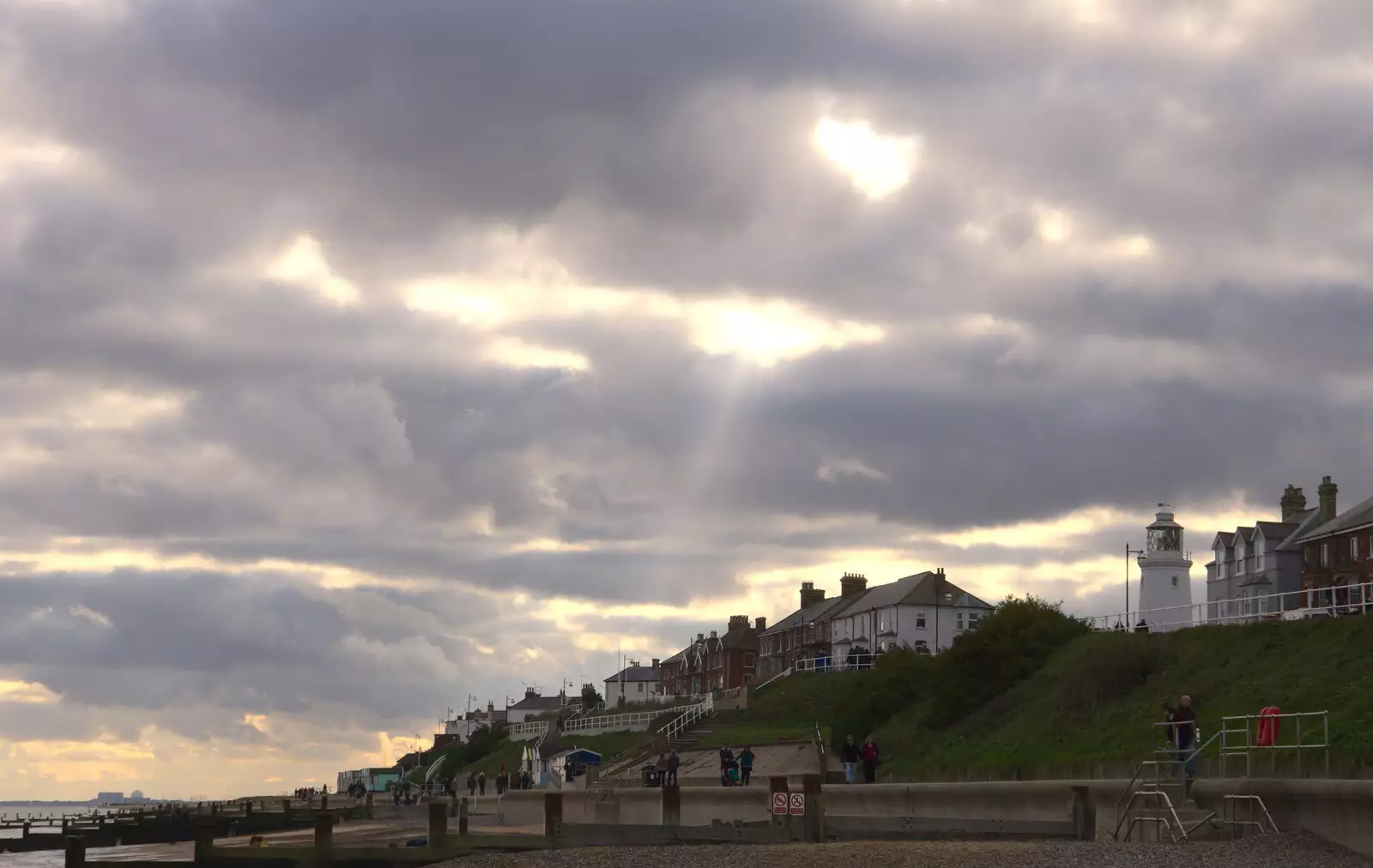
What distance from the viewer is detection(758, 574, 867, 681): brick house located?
123 meters

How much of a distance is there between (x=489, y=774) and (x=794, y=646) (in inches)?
1159

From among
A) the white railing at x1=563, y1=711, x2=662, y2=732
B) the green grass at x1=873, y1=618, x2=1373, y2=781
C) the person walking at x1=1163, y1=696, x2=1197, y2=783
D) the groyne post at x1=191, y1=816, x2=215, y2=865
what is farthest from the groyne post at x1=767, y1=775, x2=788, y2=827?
the white railing at x1=563, y1=711, x2=662, y2=732

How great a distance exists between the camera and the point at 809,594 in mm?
142625

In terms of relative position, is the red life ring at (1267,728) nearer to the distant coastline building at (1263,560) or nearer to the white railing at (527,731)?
the distant coastline building at (1263,560)

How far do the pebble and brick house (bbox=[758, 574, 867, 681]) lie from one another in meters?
88.9

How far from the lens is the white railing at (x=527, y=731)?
121 metres

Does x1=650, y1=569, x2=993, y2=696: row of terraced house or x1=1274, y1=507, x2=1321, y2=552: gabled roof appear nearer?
x1=1274, y1=507, x2=1321, y2=552: gabled roof

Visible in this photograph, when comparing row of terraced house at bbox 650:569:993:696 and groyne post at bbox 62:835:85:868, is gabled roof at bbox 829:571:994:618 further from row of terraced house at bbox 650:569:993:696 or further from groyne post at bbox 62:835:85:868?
groyne post at bbox 62:835:85:868

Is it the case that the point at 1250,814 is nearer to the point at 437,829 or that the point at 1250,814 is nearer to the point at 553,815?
the point at 553,815

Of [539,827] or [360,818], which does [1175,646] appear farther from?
[360,818]

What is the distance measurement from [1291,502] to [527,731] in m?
66.4

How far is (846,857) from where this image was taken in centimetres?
2403

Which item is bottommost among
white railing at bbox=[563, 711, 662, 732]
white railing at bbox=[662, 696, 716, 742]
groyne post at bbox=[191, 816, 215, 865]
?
white railing at bbox=[563, 711, 662, 732]

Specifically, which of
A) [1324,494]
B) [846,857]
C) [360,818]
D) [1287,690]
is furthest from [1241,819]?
[1324,494]
